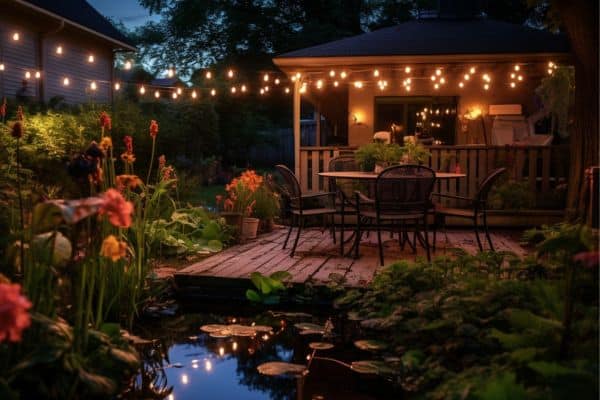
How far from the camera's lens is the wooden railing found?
9.27m

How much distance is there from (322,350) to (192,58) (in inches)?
819

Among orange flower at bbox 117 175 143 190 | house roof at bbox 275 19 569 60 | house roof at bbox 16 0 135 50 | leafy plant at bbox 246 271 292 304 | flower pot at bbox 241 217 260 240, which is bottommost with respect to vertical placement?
leafy plant at bbox 246 271 292 304

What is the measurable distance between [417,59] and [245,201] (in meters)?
3.86

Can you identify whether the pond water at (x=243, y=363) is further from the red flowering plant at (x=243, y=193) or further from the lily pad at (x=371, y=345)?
the red flowering plant at (x=243, y=193)

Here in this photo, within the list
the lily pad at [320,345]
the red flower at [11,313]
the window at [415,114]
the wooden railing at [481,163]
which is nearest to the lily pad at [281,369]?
the lily pad at [320,345]

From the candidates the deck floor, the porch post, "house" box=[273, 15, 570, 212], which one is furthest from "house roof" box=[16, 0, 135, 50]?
the deck floor

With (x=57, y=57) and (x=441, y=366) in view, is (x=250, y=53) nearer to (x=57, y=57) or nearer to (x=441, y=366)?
(x=57, y=57)

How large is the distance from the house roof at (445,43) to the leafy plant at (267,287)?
17.2 feet

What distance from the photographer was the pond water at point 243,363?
319 centimetres

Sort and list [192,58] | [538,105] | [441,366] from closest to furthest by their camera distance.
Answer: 1. [441,366]
2. [538,105]
3. [192,58]

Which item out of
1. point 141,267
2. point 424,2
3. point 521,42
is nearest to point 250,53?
point 424,2

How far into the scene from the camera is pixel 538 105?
497 inches

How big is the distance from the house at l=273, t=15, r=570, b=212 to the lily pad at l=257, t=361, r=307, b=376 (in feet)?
16.4

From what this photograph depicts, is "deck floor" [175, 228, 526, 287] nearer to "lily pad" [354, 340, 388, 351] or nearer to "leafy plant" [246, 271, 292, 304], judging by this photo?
"leafy plant" [246, 271, 292, 304]
